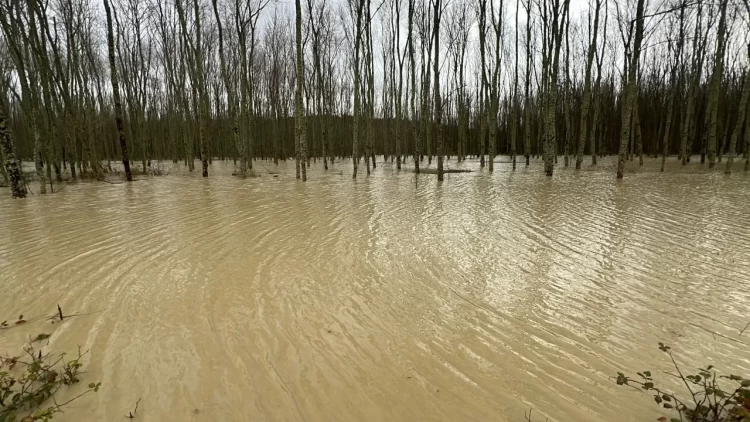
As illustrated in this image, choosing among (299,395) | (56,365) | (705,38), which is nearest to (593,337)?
(299,395)

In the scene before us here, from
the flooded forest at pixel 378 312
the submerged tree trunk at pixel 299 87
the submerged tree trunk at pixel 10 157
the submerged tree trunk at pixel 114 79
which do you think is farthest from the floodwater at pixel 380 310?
the submerged tree trunk at pixel 114 79

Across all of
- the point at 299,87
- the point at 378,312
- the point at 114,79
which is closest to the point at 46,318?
the point at 378,312

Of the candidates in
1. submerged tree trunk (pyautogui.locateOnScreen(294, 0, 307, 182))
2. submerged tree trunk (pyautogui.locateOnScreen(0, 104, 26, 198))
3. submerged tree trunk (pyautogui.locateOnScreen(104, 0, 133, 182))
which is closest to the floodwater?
submerged tree trunk (pyautogui.locateOnScreen(0, 104, 26, 198))

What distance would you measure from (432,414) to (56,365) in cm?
207

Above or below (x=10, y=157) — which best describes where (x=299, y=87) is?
above

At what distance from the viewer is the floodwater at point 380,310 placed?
1776 millimetres

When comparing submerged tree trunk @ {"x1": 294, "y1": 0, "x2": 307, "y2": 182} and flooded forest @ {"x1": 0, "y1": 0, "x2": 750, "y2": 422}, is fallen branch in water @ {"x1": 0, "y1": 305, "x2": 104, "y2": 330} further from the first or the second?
submerged tree trunk @ {"x1": 294, "y1": 0, "x2": 307, "y2": 182}

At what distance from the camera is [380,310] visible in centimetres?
269

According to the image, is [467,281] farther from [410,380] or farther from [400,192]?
[400,192]

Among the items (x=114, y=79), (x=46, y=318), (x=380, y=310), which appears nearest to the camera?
(x=46, y=318)

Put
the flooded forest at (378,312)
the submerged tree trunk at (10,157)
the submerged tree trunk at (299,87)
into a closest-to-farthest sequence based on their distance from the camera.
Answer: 1. the flooded forest at (378,312)
2. the submerged tree trunk at (10,157)
3. the submerged tree trunk at (299,87)

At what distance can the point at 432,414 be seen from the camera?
165 centimetres

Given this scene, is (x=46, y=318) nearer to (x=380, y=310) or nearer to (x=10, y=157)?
(x=380, y=310)

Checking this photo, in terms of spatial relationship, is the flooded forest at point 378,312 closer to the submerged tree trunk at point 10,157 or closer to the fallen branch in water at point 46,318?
the fallen branch in water at point 46,318
